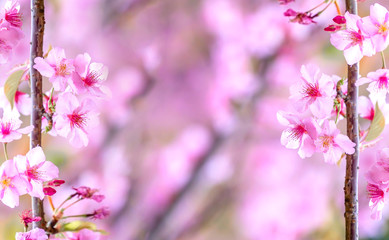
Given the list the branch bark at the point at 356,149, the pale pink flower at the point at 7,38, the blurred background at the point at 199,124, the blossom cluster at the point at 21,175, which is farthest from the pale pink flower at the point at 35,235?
the blurred background at the point at 199,124

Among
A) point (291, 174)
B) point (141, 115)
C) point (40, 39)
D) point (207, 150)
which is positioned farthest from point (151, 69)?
point (40, 39)

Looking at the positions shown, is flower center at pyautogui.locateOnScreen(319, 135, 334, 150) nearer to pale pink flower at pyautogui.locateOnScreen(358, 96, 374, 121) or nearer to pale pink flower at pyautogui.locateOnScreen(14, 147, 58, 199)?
pale pink flower at pyautogui.locateOnScreen(358, 96, 374, 121)

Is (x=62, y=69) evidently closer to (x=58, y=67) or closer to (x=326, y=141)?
(x=58, y=67)

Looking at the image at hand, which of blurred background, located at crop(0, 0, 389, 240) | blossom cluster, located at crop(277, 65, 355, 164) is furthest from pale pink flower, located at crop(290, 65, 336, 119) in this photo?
blurred background, located at crop(0, 0, 389, 240)

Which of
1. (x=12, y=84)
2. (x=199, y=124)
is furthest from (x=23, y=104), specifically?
(x=199, y=124)

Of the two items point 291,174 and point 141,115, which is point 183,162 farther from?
point 291,174
